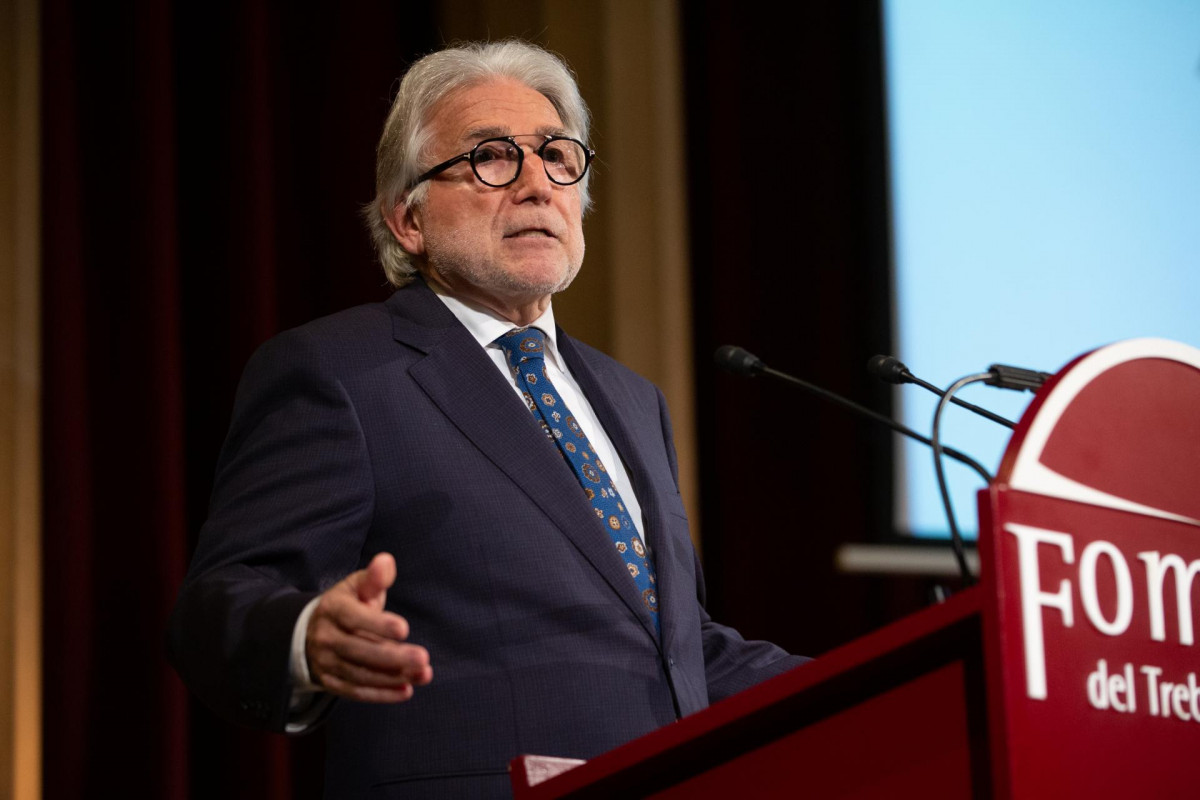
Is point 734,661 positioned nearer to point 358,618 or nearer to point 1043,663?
point 358,618

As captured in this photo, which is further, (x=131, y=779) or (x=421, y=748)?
(x=131, y=779)

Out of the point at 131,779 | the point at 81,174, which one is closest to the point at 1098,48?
the point at 81,174

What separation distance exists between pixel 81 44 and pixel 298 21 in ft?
1.93

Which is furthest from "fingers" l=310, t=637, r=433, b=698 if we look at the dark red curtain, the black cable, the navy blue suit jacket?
the dark red curtain

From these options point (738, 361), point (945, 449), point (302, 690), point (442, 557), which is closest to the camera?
point (302, 690)

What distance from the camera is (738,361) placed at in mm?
1539

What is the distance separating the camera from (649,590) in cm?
153

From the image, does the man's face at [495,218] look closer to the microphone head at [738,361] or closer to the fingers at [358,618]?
the microphone head at [738,361]

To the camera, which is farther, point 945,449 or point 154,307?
point 154,307

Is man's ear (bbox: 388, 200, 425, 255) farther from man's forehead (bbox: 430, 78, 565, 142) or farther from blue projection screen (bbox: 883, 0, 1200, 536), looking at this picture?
blue projection screen (bbox: 883, 0, 1200, 536)

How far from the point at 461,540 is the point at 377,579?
1.59ft

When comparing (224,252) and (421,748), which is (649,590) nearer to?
Result: (421,748)

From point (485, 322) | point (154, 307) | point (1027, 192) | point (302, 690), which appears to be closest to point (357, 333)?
point (485, 322)

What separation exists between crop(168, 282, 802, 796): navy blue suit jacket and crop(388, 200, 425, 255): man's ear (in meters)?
0.29
